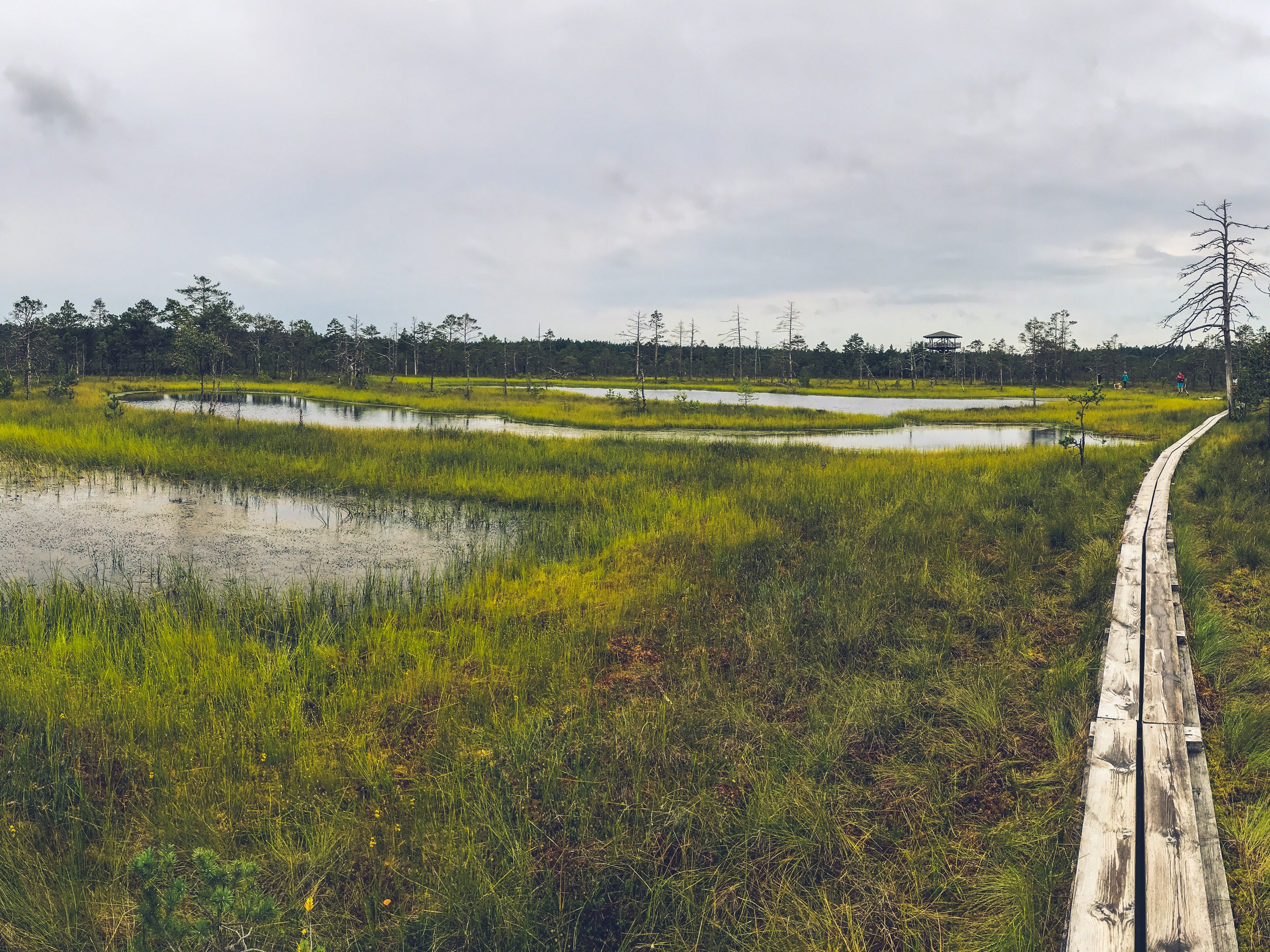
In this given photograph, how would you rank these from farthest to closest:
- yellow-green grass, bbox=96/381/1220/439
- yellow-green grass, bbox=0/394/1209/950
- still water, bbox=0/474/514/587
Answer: yellow-green grass, bbox=96/381/1220/439 < still water, bbox=0/474/514/587 < yellow-green grass, bbox=0/394/1209/950

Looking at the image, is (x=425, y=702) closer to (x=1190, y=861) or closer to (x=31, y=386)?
(x=1190, y=861)

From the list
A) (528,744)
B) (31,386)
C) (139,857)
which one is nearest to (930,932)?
(528,744)

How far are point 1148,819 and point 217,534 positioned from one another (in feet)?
41.1

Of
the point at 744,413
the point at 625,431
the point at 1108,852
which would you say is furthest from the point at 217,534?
the point at 744,413

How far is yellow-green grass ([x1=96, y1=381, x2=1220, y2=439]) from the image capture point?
32219 millimetres

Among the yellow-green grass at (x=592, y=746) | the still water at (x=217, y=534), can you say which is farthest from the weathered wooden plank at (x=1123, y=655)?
the still water at (x=217, y=534)

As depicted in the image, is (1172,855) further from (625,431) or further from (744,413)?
(744,413)

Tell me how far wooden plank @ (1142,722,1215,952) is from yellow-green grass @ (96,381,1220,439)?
92.4 ft

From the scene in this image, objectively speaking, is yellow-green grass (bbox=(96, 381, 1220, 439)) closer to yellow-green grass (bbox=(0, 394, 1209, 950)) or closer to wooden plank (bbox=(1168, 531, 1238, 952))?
yellow-green grass (bbox=(0, 394, 1209, 950))

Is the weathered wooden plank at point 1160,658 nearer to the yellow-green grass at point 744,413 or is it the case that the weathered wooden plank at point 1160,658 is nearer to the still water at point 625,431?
the still water at point 625,431

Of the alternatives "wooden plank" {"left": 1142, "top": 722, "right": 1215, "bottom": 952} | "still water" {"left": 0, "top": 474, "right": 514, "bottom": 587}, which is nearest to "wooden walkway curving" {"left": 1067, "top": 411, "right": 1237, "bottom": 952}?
"wooden plank" {"left": 1142, "top": 722, "right": 1215, "bottom": 952}

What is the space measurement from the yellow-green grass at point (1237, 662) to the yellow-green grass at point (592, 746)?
0.62 metres

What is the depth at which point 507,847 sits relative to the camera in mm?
3189

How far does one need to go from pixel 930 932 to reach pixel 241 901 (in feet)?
9.67
